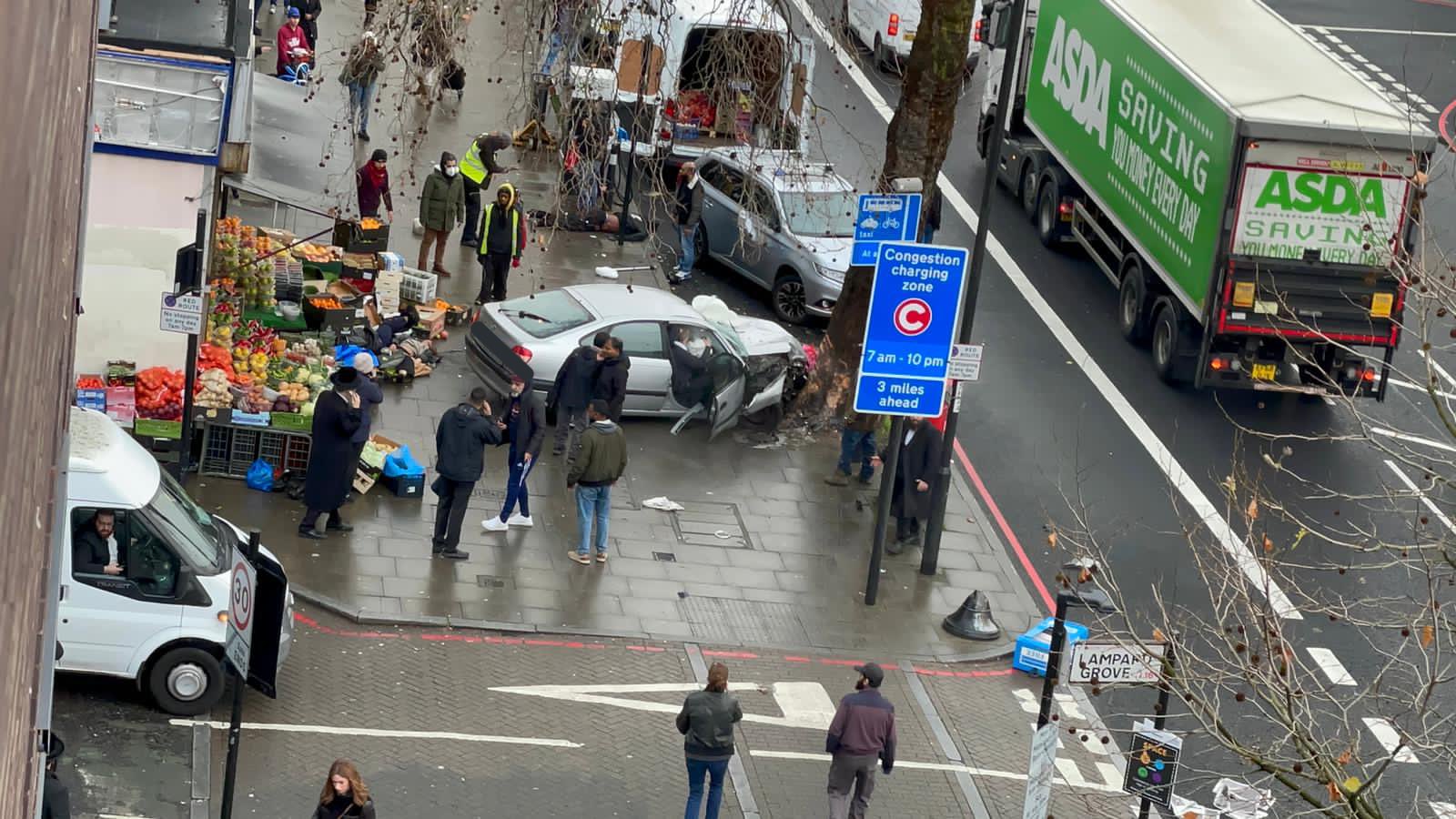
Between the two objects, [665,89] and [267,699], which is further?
[665,89]

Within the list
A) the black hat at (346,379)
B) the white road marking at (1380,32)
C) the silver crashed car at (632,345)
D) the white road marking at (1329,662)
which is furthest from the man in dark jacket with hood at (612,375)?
the white road marking at (1380,32)

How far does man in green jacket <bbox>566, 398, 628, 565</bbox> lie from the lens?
637 inches

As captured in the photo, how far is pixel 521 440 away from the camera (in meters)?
16.8

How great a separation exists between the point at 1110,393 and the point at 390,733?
38.4ft

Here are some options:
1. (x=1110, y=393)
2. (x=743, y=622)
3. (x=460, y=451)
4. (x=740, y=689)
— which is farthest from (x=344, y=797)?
(x=1110, y=393)

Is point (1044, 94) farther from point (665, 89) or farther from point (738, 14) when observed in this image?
point (738, 14)

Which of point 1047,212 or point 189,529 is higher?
point 1047,212

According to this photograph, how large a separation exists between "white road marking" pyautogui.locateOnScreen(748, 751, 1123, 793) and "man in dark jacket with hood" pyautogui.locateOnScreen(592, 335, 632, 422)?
16.4 feet

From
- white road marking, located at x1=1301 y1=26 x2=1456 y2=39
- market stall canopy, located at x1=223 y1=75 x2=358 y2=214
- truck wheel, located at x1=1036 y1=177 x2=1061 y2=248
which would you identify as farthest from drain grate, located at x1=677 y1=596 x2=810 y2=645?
white road marking, located at x1=1301 y1=26 x2=1456 y2=39

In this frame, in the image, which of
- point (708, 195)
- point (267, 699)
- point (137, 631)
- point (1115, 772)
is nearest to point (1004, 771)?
point (1115, 772)

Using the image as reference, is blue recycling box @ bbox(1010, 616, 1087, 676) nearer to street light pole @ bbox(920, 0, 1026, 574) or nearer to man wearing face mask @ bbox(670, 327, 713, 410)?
street light pole @ bbox(920, 0, 1026, 574)

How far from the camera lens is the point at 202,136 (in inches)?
664

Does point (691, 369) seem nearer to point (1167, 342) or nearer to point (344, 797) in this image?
point (1167, 342)

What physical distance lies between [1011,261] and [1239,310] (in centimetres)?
542
